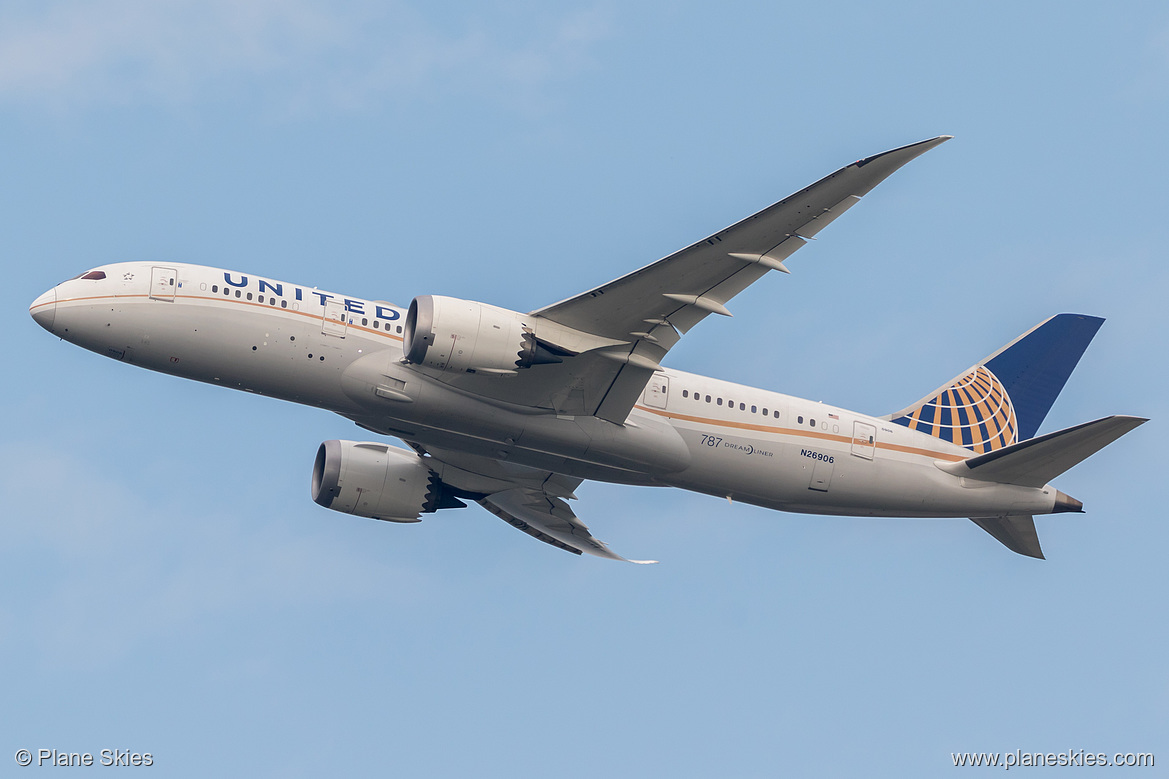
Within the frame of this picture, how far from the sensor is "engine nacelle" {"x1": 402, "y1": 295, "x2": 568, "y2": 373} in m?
30.0

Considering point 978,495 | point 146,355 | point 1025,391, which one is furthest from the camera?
point 1025,391

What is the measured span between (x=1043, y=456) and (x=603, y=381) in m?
12.9

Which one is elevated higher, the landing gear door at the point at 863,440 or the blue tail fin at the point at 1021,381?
the blue tail fin at the point at 1021,381

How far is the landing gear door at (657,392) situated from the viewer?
3384 cm

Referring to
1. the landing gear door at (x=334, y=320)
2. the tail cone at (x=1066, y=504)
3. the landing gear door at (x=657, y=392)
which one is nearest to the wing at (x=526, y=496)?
the landing gear door at (x=657, y=392)

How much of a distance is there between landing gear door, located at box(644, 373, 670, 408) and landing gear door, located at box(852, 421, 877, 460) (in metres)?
5.96

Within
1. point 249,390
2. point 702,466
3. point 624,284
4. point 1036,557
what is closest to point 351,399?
point 249,390

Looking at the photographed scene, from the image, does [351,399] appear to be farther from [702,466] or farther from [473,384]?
[702,466]

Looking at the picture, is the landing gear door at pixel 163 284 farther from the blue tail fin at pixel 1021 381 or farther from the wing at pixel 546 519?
the blue tail fin at pixel 1021 381

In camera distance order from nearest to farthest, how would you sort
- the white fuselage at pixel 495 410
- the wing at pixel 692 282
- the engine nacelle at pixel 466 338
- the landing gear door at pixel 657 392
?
the wing at pixel 692 282
the engine nacelle at pixel 466 338
the white fuselage at pixel 495 410
the landing gear door at pixel 657 392

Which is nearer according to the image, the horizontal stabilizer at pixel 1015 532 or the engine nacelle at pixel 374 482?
the horizontal stabilizer at pixel 1015 532

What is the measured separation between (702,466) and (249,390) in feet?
40.1

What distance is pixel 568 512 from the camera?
135ft

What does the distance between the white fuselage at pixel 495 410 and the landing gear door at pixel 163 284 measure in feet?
0.12
